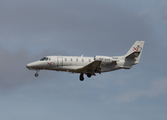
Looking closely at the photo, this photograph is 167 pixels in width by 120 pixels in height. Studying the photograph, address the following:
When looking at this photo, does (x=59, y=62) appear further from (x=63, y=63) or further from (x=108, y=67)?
(x=108, y=67)

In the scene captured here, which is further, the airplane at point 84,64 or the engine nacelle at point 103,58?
the airplane at point 84,64

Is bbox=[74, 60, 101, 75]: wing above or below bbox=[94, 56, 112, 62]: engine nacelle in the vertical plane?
below

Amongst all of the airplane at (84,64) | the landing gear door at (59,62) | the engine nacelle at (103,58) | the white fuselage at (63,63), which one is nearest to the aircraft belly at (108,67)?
the airplane at (84,64)

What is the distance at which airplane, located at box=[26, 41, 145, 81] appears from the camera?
47.4 m

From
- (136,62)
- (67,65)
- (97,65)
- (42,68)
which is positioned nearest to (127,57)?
(136,62)

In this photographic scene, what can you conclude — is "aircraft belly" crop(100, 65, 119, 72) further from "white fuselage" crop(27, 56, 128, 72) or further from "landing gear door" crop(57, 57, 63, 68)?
"landing gear door" crop(57, 57, 63, 68)

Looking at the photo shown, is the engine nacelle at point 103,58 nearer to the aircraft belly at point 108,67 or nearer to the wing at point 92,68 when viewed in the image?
the wing at point 92,68

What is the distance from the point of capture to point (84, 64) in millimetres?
48688

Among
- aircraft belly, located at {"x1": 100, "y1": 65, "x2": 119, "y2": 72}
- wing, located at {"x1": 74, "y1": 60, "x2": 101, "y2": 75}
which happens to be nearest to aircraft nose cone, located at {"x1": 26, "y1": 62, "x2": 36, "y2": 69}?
wing, located at {"x1": 74, "y1": 60, "x2": 101, "y2": 75}

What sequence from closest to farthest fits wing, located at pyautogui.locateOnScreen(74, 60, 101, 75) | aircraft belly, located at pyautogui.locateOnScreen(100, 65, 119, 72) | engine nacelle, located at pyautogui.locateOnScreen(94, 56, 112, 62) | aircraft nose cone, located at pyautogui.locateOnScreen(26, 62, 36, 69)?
wing, located at pyautogui.locateOnScreen(74, 60, 101, 75) < engine nacelle, located at pyautogui.locateOnScreen(94, 56, 112, 62) < aircraft nose cone, located at pyautogui.locateOnScreen(26, 62, 36, 69) < aircraft belly, located at pyautogui.locateOnScreen(100, 65, 119, 72)

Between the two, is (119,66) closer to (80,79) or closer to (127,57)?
(127,57)

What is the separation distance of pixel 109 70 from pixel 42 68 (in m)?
10.9

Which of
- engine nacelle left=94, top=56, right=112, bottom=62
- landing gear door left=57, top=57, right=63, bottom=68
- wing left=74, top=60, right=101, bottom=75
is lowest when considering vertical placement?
wing left=74, top=60, right=101, bottom=75

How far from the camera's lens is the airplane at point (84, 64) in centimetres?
4741
